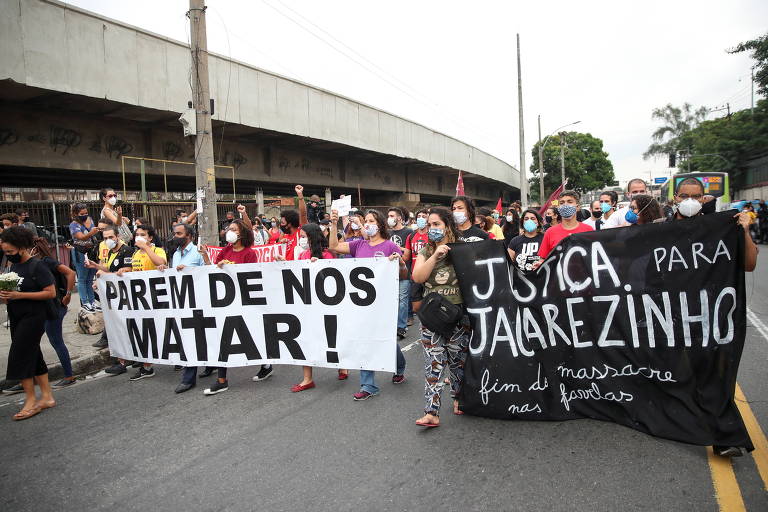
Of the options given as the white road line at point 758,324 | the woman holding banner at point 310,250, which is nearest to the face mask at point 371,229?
the woman holding banner at point 310,250

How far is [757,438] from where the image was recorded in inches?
134

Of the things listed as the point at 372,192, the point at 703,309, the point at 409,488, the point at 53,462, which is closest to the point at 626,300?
the point at 703,309

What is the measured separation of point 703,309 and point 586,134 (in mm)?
70013

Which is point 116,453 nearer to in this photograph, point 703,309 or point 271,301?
point 271,301

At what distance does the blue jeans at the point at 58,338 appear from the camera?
537 cm

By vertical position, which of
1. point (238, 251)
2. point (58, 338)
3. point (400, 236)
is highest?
point (400, 236)

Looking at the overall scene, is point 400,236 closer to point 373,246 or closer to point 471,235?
point 373,246

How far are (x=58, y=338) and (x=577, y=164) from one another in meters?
66.2

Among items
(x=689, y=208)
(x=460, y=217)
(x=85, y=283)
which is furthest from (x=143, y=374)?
(x=689, y=208)

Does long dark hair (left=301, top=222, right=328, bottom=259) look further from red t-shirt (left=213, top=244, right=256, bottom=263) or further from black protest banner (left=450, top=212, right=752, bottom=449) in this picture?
black protest banner (left=450, top=212, right=752, bottom=449)

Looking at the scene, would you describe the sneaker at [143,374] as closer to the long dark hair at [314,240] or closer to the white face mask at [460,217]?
the long dark hair at [314,240]

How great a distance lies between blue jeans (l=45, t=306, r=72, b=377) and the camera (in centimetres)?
537

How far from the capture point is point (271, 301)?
5.16 metres

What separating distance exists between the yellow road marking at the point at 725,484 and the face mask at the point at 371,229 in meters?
3.23
